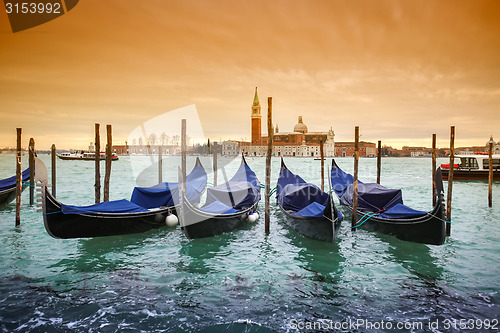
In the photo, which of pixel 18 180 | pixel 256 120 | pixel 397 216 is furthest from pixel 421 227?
pixel 256 120

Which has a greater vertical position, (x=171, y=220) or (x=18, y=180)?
(x=18, y=180)

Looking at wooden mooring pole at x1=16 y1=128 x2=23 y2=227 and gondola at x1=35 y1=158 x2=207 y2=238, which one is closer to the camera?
gondola at x1=35 y1=158 x2=207 y2=238

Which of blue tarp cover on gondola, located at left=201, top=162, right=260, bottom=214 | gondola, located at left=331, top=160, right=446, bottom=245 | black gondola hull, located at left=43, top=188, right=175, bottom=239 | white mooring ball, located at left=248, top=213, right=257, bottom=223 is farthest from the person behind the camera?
blue tarp cover on gondola, located at left=201, top=162, right=260, bottom=214

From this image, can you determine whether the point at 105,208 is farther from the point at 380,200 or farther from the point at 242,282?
the point at 380,200

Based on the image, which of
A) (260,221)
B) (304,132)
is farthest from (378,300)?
(304,132)

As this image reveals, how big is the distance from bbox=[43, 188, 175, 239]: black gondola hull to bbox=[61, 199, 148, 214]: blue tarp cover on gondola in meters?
0.08

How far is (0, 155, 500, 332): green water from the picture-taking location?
3424 millimetres

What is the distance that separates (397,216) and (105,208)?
18.1ft

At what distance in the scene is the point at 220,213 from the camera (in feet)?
21.4

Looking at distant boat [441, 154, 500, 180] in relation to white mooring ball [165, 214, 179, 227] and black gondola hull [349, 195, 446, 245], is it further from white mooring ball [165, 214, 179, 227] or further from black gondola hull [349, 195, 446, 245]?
white mooring ball [165, 214, 179, 227]

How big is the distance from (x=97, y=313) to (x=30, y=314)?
2.28ft

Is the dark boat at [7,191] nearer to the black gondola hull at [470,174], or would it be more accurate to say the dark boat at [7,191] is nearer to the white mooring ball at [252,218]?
the white mooring ball at [252,218]

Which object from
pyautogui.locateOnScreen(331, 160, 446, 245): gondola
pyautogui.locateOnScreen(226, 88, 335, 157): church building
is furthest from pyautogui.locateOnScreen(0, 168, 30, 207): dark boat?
pyautogui.locateOnScreen(226, 88, 335, 157): church building

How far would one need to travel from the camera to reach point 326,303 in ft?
12.4
